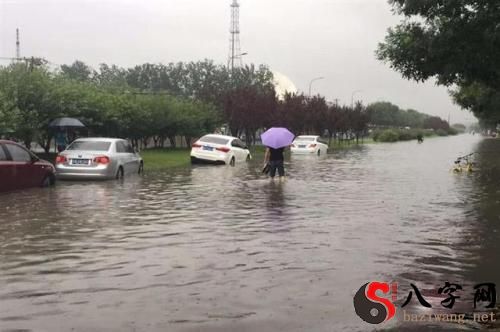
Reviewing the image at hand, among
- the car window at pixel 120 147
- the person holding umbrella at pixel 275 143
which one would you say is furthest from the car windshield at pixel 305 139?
the car window at pixel 120 147

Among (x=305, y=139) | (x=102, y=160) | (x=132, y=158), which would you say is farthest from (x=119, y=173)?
(x=305, y=139)

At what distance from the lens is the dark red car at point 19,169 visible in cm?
1429

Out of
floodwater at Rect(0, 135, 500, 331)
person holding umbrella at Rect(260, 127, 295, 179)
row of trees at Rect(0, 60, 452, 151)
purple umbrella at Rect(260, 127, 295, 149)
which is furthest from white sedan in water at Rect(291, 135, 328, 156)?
floodwater at Rect(0, 135, 500, 331)

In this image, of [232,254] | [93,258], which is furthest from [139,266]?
[232,254]

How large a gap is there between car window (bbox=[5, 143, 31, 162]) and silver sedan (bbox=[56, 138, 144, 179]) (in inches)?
97.3

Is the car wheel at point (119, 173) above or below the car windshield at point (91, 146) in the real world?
below

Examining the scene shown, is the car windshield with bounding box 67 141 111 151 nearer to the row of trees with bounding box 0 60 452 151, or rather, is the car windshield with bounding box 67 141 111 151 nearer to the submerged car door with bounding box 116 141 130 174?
the submerged car door with bounding box 116 141 130 174

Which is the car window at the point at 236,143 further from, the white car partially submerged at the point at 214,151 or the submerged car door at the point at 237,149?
the white car partially submerged at the point at 214,151

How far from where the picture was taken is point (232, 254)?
7957 mm

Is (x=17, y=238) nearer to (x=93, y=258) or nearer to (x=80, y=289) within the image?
(x=93, y=258)

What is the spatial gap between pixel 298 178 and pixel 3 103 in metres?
10.2

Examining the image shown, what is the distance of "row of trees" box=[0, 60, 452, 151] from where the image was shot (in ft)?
71.4

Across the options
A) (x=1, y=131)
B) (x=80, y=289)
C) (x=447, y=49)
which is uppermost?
(x=447, y=49)

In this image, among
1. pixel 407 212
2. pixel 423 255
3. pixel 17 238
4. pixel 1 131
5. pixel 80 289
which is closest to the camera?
pixel 80 289
